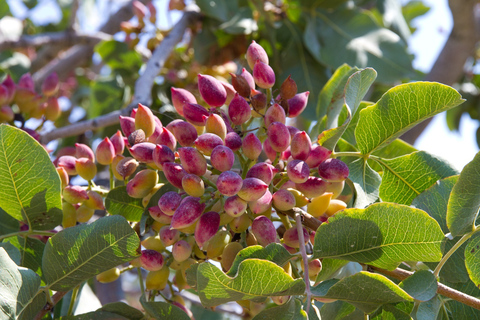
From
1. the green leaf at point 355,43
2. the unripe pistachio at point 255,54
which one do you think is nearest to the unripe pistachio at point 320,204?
the unripe pistachio at point 255,54

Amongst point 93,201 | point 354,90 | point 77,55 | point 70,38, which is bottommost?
point 77,55

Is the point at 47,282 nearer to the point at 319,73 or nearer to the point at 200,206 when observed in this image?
the point at 200,206

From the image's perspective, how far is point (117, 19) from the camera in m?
2.25

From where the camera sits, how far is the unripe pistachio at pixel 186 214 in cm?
61

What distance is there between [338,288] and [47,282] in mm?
386

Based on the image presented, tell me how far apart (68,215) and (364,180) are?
0.48 metres

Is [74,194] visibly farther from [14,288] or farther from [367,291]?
[367,291]

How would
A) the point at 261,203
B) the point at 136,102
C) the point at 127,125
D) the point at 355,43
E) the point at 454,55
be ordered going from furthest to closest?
the point at 454,55
the point at 355,43
the point at 136,102
the point at 127,125
the point at 261,203

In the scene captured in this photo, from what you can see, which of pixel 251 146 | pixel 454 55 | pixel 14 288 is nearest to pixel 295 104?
pixel 251 146

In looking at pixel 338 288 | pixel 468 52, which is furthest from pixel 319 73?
pixel 338 288

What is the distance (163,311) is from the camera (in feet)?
2.26

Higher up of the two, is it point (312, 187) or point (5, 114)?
point (312, 187)

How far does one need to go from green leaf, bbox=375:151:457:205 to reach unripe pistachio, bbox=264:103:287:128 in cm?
19

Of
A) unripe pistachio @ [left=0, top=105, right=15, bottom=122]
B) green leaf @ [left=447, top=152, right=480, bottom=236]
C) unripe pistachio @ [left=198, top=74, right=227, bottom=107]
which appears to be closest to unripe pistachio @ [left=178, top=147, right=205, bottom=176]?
unripe pistachio @ [left=198, top=74, right=227, bottom=107]
